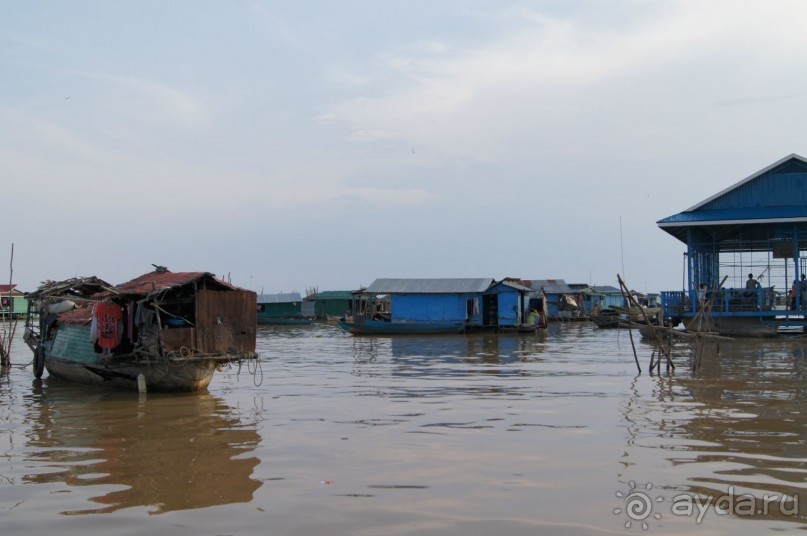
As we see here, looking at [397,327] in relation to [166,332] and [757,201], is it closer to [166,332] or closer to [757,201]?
[757,201]

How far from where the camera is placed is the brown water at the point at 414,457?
565cm

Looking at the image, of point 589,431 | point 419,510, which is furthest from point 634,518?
point 589,431

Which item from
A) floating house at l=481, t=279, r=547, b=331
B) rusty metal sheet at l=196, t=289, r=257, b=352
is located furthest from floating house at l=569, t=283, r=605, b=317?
rusty metal sheet at l=196, t=289, r=257, b=352

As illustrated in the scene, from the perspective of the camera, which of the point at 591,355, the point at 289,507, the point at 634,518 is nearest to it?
the point at 634,518

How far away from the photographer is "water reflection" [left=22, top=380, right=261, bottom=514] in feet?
21.0

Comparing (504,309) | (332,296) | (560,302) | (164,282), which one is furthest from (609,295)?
(164,282)

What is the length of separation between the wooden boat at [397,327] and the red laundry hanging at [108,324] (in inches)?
748

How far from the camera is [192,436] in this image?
8867 mm

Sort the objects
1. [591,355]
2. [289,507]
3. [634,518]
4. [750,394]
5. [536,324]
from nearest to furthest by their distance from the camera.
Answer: [634,518], [289,507], [750,394], [591,355], [536,324]

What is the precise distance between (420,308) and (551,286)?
24.1 meters

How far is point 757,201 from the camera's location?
76.5ft

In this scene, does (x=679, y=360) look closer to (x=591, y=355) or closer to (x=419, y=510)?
→ (x=591, y=355)

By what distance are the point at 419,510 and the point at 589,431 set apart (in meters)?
3.55

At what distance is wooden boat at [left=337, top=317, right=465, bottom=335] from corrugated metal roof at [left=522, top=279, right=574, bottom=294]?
2081 cm
